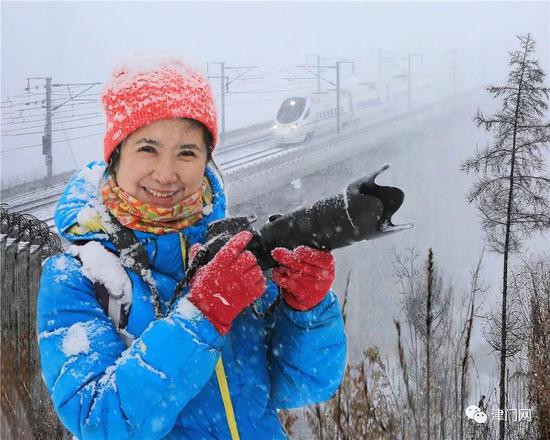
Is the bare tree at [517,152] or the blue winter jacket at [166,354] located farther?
the bare tree at [517,152]

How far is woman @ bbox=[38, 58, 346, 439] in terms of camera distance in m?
0.88

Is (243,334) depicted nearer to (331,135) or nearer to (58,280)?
(58,280)

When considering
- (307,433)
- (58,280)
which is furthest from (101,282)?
(307,433)

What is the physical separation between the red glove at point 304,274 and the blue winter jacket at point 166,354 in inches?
1.7

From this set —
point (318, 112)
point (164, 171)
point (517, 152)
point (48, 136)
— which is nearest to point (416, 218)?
point (318, 112)

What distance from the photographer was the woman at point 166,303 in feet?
2.89

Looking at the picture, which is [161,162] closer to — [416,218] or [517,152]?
[517,152]

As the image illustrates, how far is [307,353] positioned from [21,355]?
1.97 m

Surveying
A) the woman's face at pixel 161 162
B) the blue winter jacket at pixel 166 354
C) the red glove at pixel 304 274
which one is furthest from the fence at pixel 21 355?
the red glove at pixel 304 274

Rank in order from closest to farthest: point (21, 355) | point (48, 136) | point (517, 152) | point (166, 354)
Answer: point (166, 354), point (21, 355), point (517, 152), point (48, 136)

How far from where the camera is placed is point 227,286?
901 mm

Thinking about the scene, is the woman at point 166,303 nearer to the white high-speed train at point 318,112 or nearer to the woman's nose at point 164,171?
the woman's nose at point 164,171

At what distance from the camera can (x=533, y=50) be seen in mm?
8844

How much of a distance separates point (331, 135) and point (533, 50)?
1066cm
